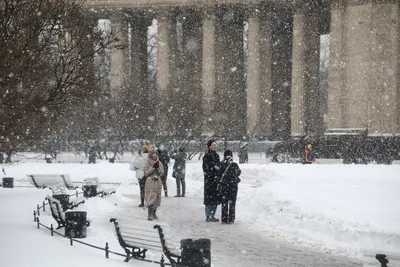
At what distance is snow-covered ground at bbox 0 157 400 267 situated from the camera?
12.2 meters

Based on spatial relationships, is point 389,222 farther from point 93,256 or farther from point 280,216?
point 93,256

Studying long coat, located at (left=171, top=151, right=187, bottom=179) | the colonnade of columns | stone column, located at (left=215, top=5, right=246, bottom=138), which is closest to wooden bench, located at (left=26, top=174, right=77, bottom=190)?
long coat, located at (left=171, top=151, right=187, bottom=179)

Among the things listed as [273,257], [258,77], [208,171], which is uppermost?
[258,77]

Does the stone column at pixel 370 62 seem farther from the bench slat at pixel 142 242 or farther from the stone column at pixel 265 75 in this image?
the bench slat at pixel 142 242

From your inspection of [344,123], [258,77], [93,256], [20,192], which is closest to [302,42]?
[258,77]

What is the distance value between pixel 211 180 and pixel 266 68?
4085cm

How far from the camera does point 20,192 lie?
74.1 ft

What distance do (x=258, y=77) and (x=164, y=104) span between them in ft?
35.2

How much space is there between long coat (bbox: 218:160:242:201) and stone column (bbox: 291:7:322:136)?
3480cm

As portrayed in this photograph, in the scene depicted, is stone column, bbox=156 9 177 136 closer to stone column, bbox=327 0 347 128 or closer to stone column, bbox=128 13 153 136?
stone column, bbox=128 13 153 136

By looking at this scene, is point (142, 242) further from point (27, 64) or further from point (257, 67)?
point (257, 67)

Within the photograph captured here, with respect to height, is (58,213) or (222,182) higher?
(222,182)

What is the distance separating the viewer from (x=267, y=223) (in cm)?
1706

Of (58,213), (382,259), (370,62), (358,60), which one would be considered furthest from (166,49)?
(382,259)
